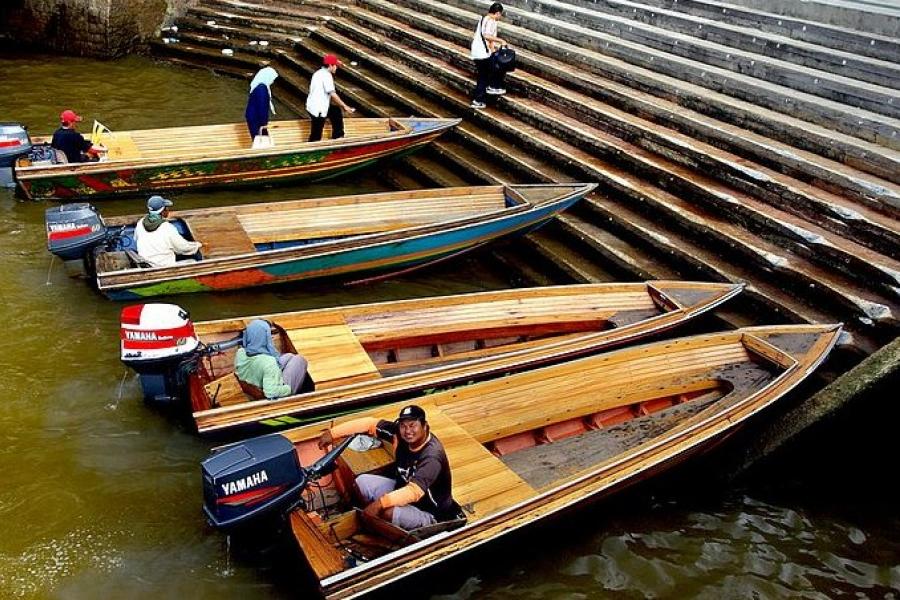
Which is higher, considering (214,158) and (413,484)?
(214,158)

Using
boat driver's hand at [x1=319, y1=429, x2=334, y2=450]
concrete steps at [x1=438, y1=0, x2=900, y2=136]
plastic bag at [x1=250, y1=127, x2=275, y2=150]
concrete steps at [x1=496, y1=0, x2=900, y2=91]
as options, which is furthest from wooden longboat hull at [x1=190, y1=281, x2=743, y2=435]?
plastic bag at [x1=250, y1=127, x2=275, y2=150]

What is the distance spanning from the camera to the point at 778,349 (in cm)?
742

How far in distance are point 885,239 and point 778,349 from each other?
1.70 m

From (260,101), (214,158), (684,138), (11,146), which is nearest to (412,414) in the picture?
(684,138)

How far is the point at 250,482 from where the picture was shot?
16.8 feet

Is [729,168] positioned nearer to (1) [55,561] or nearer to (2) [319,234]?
(2) [319,234]

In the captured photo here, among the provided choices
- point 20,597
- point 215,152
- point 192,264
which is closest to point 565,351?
point 192,264

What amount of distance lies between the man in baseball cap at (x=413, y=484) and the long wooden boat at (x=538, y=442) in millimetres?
126

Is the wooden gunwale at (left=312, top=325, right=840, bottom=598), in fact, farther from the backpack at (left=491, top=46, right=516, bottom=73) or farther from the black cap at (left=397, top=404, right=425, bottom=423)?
the backpack at (left=491, top=46, right=516, bottom=73)

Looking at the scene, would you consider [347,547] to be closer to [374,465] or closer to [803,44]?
[374,465]

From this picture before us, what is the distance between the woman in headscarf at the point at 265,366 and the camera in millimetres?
6453

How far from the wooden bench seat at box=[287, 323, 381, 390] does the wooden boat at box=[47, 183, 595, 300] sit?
182cm

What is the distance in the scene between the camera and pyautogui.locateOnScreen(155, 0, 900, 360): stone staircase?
328 inches

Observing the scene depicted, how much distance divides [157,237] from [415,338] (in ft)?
9.50
